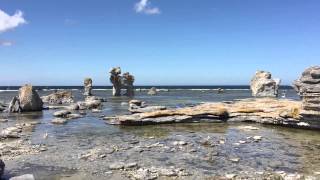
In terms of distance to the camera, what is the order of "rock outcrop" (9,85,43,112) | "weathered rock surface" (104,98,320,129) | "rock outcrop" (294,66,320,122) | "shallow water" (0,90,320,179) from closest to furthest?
"shallow water" (0,90,320,179) < "rock outcrop" (294,66,320,122) < "weathered rock surface" (104,98,320,129) < "rock outcrop" (9,85,43,112)

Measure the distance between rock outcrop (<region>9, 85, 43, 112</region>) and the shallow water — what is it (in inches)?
850

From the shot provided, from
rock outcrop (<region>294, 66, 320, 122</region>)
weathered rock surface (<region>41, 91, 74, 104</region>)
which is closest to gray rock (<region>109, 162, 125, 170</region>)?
rock outcrop (<region>294, 66, 320, 122</region>)

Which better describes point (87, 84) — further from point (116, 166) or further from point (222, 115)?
point (116, 166)

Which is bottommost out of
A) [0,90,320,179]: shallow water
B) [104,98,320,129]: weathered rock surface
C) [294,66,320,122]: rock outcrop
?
[0,90,320,179]: shallow water

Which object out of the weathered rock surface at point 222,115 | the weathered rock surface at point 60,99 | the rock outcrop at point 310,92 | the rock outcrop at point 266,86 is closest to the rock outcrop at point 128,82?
the weathered rock surface at point 60,99

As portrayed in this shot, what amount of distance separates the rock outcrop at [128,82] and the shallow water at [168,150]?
8173 cm

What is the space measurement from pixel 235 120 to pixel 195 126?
5698 millimetres

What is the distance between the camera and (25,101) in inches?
2446

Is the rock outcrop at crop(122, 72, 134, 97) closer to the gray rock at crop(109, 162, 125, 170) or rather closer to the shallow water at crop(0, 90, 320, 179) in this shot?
the shallow water at crop(0, 90, 320, 179)

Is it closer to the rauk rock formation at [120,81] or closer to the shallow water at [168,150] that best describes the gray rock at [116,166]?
the shallow water at [168,150]

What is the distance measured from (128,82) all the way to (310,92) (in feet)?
300

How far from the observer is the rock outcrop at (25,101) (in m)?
61.1

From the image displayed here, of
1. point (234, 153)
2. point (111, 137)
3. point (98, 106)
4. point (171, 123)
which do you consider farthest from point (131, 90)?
point (234, 153)

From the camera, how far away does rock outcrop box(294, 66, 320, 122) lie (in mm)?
36062
